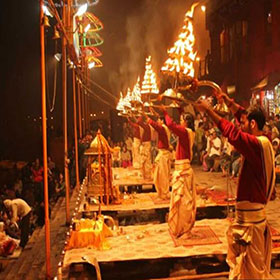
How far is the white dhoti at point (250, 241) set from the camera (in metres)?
4.79

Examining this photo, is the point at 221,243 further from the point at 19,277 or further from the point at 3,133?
the point at 3,133

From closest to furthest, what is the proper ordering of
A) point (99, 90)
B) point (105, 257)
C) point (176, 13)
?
point (105, 257), point (176, 13), point (99, 90)

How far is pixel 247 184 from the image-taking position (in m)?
4.84

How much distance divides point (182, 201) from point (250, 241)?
3.00 metres

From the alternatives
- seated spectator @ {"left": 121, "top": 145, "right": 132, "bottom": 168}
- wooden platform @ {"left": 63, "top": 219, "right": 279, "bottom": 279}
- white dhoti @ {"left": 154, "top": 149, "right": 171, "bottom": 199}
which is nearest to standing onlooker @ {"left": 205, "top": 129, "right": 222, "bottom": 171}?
seated spectator @ {"left": 121, "top": 145, "right": 132, "bottom": 168}

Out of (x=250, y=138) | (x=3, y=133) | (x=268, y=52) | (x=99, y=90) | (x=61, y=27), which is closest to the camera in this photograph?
(x=250, y=138)

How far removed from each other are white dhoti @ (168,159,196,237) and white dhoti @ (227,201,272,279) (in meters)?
2.83

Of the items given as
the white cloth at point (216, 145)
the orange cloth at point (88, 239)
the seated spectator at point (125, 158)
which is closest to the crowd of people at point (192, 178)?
the white cloth at point (216, 145)

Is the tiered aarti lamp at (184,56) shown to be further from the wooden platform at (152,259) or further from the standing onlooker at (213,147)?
the standing onlooker at (213,147)

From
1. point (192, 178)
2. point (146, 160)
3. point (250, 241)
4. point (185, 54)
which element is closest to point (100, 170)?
point (192, 178)

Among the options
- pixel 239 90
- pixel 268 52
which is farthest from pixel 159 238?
pixel 239 90

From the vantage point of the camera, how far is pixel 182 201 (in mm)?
7750

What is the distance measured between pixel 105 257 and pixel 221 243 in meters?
2.24

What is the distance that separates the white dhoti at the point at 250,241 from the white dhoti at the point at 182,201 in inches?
112
